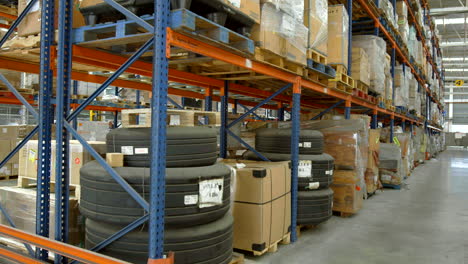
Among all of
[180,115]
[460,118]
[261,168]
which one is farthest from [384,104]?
[460,118]

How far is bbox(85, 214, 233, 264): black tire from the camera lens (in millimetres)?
2691

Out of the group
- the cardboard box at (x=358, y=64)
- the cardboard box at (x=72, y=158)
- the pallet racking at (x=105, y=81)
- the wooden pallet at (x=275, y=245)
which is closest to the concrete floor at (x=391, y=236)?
the wooden pallet at (x=275, y=245)

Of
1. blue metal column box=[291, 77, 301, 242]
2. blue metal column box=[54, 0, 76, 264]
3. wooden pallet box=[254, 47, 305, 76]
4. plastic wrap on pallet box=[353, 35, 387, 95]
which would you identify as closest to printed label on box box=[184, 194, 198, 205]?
blue metal column box=[54, 0, 76, 264]

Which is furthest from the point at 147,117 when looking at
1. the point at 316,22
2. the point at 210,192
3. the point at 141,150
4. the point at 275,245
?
the point at 316,22

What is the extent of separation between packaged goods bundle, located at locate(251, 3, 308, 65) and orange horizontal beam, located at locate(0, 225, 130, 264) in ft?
8.06

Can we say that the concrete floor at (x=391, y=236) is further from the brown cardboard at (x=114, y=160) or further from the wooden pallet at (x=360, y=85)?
the wooden pallet at (x=360, y=85)

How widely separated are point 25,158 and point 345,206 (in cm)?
480

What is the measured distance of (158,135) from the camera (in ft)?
8.04

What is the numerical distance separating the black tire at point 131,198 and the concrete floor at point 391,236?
154 centimetres

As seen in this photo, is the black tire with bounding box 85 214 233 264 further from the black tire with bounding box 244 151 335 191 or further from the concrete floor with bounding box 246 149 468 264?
the black tire with bounding box 244 151 335 191

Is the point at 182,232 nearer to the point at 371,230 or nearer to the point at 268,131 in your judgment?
the point at 268,131

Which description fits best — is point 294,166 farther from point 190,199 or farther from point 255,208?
point 190,199

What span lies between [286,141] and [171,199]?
9.12 ft

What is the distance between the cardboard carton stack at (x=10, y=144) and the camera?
8.66m
